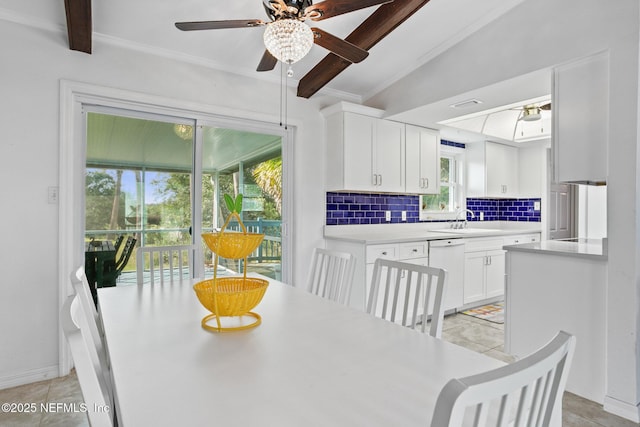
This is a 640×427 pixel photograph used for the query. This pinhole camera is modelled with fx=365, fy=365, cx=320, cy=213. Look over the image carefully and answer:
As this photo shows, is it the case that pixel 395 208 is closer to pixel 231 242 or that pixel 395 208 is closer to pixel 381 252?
pixel 381 252

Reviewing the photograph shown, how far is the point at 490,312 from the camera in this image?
418cm

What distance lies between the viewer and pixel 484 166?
5.06 metres

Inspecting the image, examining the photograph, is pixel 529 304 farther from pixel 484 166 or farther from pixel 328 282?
pixel 484 166

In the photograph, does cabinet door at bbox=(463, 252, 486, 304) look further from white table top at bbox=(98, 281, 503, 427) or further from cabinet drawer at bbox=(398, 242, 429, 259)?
white table top at bbox=(98, 281, 503, 427)

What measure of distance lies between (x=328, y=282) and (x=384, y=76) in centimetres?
249

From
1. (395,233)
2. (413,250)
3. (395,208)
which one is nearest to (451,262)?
(413,250)

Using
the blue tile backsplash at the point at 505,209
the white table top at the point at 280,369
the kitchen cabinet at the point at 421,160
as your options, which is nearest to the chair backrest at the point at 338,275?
the white table top at the point at 280,369

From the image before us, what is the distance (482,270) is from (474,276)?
0.17m

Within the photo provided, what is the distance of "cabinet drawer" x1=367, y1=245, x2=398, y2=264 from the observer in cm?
338

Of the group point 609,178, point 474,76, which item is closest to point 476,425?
point 609,178

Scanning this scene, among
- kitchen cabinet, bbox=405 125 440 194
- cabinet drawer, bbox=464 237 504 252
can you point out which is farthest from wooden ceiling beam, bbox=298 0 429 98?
cabinet drawer, bbox=464 237 504 252

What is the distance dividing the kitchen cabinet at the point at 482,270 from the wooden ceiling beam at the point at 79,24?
155 inches

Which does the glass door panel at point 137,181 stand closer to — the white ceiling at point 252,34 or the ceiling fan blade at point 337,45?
the white ceiling at point 252,34

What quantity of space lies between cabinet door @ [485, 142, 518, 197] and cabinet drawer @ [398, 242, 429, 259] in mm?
1952
